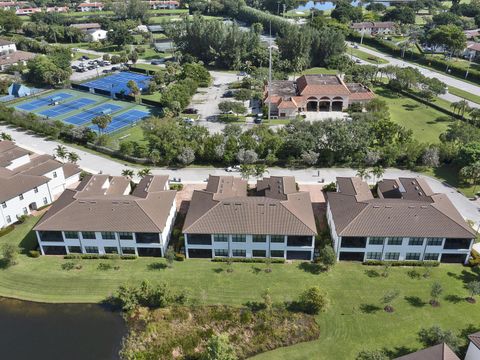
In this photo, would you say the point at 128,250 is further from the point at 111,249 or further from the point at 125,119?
the point at 125,119

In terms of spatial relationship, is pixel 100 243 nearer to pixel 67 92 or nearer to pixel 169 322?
pixel 169 322

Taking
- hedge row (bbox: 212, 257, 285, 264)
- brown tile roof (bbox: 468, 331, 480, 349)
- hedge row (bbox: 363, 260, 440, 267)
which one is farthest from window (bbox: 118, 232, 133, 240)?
brown tile roof (bbox: 468, 331, 480, 349)

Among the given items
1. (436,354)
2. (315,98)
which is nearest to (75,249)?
(436,354)

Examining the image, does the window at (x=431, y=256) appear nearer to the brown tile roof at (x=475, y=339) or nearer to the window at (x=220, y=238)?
the brown tile roof at (x=475, y=339)

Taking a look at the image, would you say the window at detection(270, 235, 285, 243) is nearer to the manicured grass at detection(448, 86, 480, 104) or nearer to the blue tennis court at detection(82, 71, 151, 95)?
the blue tennis court at detection(82, 71, 151, 95)

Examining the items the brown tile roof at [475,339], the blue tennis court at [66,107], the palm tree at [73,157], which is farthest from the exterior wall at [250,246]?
the blue tennis court at [66,107]

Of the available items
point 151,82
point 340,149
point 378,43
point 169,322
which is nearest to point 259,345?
point 169,322
